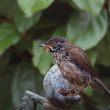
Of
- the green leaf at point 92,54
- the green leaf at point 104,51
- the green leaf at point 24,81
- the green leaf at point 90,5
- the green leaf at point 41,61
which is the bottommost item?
the green leaf at point 104,51

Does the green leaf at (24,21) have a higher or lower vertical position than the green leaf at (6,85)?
higher

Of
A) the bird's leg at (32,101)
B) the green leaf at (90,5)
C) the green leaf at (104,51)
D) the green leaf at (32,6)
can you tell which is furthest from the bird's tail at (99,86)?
the green leaf at (104,51)

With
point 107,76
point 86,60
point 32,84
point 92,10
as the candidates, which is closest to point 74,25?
point 92,10

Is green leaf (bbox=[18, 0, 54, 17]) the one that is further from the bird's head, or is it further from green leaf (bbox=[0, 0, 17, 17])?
the bird's head

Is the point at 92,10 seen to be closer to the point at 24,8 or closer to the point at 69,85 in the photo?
the point at 24,8

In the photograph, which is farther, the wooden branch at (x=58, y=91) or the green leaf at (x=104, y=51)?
the green leaf at (x=104, y=51)

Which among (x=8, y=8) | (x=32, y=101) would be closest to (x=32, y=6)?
(x=8, y=8)

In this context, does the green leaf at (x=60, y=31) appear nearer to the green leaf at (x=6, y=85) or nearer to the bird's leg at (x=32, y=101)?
the green leaf at (x=6, y=85)
